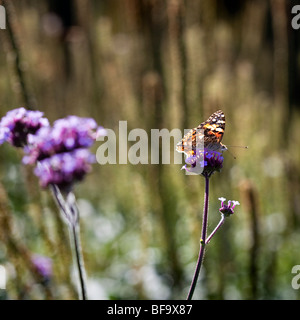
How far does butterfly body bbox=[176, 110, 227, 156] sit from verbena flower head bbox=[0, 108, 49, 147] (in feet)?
0.79

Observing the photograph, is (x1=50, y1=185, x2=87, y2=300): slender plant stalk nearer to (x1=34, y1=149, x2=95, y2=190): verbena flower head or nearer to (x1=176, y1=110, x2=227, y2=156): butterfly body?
(x1=34, y1=149, x2=95, y2=190): verbena flower head

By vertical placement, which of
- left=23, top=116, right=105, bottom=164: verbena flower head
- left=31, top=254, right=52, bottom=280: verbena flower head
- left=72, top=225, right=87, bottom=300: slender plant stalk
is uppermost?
left=23, top=116, right=105, bottom=164: verbena flower head

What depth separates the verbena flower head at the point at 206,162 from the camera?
66cm

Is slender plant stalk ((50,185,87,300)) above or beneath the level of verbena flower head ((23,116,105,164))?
beneath

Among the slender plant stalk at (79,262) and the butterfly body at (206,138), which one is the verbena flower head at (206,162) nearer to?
the butterfly body at (206,138)

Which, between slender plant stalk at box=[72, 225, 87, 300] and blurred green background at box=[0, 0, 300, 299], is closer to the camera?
slender plant stalk at box=[72, 225, 87, 300]

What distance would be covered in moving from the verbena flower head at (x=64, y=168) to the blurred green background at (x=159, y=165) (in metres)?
0.33

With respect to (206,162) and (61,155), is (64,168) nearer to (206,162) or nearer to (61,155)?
(61,155)

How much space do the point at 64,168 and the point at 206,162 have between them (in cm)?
23

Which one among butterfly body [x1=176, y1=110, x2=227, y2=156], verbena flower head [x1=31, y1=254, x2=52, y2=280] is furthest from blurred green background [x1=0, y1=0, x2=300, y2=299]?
butterfly body [x1=176, y1=110, x2=227, y2=156]

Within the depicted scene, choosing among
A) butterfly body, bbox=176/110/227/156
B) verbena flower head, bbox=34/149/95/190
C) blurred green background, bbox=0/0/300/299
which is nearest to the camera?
verbena flower head, bbox=34/149/95/190

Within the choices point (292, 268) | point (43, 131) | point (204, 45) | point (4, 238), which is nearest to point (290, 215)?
point (292, 268)

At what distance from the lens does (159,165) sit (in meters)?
1.28

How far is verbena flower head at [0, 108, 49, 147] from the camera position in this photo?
2.20ft
